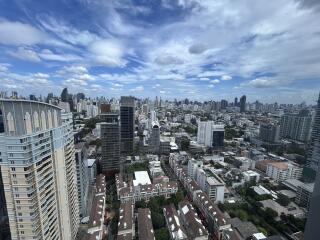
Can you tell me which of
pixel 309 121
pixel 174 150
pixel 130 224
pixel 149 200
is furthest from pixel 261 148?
pixel 130 224

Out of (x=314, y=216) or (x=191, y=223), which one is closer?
(x=314, y=216)

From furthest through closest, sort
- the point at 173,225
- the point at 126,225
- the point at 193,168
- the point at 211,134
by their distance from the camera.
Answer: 1. the point at 211,134
2. the point at 193,168
3. the point at 173,225
4. the point at 126,225

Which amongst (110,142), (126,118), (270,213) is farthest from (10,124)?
(126,118)

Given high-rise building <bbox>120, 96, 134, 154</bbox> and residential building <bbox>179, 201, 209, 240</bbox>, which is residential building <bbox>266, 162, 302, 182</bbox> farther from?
high-rise building <bbox>120, 96, 134, 154</bbox>

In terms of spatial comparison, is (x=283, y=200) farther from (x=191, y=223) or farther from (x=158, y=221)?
(x=158, y=221)

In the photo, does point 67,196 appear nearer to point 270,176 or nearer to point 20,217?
point 20,217
